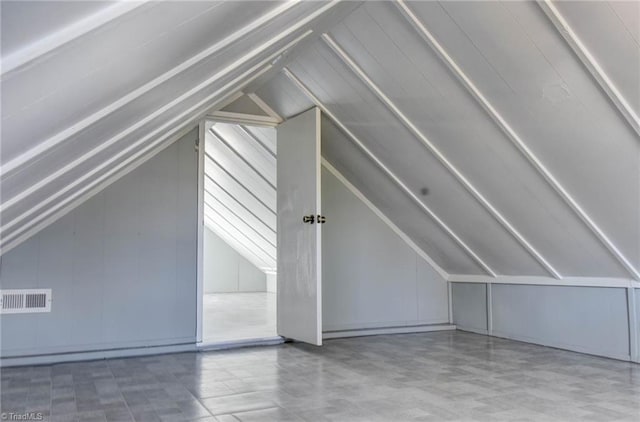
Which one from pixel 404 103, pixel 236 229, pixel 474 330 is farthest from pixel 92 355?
pixel 236 229

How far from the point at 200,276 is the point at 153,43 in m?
3.84

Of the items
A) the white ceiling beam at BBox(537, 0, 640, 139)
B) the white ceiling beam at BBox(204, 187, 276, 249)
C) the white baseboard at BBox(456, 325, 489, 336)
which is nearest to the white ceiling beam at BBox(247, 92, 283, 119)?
the white ceiling beam at BBox(537, 0, 640, 139)

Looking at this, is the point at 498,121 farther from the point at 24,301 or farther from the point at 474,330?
the point at 24,301

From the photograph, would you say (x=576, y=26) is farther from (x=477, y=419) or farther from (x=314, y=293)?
(x=314, y=293)

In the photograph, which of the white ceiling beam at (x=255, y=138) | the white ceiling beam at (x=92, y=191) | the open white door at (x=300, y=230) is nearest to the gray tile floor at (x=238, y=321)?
the open white door at (x=300, y=230)

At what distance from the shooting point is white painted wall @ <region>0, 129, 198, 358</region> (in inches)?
160

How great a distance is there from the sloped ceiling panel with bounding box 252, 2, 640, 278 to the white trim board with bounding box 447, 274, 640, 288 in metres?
0.08

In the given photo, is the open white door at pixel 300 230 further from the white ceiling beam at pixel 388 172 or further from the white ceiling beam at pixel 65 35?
the white ceiling beam at pixel 65 35

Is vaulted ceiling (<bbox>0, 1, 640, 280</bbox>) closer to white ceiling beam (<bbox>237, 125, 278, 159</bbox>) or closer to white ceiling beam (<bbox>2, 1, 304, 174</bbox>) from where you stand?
white ceiling beam (<bbox>2, 1, 304, 174</bbox>)

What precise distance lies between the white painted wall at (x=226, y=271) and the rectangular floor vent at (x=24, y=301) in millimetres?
8251

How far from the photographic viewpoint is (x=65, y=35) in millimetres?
693

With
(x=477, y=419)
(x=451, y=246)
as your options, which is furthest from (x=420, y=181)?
(x=477, y=419)

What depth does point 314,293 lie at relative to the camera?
14.3ft
